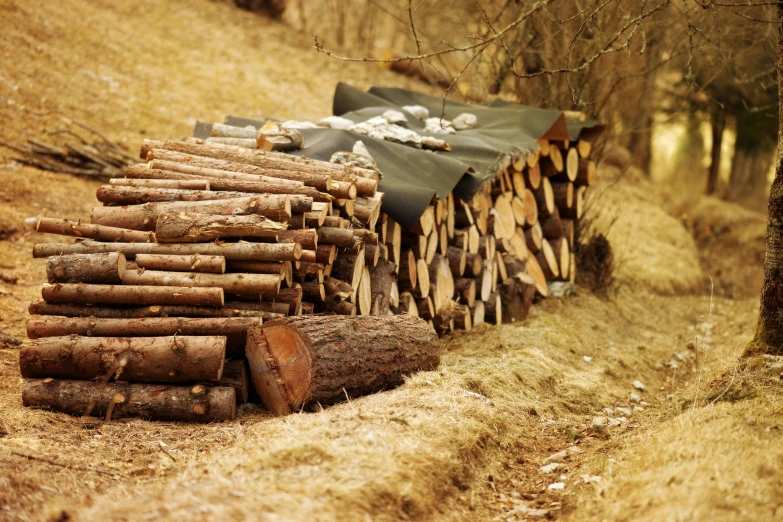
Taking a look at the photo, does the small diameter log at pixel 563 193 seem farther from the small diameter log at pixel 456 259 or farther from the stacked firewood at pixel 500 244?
the small diameter log at pixel 456 259

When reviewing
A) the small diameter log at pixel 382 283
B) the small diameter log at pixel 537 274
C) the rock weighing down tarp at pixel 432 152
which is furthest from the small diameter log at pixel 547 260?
the small diameter log at pixel 382 283

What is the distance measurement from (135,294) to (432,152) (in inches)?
136

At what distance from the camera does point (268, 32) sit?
18844 millimetres

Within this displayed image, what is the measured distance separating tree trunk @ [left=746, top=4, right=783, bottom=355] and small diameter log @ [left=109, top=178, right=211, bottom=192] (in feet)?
13.2

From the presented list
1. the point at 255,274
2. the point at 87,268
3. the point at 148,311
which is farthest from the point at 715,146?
the point at 87,268

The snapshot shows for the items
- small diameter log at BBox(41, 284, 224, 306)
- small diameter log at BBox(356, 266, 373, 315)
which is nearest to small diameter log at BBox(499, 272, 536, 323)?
small diameter log at BBox(356, 266, 373, 315)

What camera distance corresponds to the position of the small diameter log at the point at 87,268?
480cm

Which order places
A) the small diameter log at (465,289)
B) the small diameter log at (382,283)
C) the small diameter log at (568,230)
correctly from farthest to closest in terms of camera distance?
1. the small diameter log at (568,230)
2. the small diameter log at (465,289)
3. the small diameter log at (382,283)

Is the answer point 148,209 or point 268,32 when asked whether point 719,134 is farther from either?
point 148,209

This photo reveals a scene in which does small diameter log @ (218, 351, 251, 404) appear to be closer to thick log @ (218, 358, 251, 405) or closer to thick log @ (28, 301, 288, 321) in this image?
thick log @ (218, 358, 251, 405)

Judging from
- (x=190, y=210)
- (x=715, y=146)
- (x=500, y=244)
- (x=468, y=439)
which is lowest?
(x=468, y=439)

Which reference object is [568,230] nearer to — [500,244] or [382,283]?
[500,244]

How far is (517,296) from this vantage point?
832 centimetres

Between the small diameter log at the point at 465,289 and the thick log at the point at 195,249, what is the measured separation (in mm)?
3044
